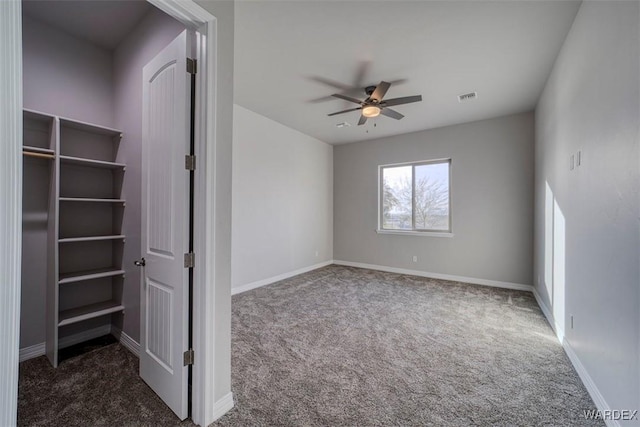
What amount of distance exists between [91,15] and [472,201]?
5481 mm

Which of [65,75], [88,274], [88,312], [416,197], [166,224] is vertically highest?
[65,75]

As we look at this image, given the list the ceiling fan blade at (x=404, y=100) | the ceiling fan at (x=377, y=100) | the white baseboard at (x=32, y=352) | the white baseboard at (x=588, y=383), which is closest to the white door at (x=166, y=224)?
the white baseboard at (x=32, y=352)

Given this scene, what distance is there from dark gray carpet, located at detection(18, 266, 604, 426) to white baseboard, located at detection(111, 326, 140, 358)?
2.0 inches

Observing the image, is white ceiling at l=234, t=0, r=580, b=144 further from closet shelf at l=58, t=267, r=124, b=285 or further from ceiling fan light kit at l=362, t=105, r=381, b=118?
closet shelf at l=58, t=267, r=124, b=285

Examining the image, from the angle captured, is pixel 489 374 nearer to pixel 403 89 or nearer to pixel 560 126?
pixel 560 126

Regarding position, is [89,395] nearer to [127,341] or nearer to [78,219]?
[127,341]

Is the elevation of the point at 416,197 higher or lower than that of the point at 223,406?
higher

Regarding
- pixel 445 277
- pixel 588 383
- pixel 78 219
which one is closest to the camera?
pixel 588 383

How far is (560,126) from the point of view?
2.67 meters

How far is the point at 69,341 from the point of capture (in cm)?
240

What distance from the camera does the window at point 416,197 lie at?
16.9 feet

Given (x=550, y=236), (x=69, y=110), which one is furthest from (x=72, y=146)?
(x=550, y=236)

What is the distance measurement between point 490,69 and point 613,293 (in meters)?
2.54

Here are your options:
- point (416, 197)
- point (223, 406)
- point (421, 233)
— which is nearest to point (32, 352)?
point (223, 406)
